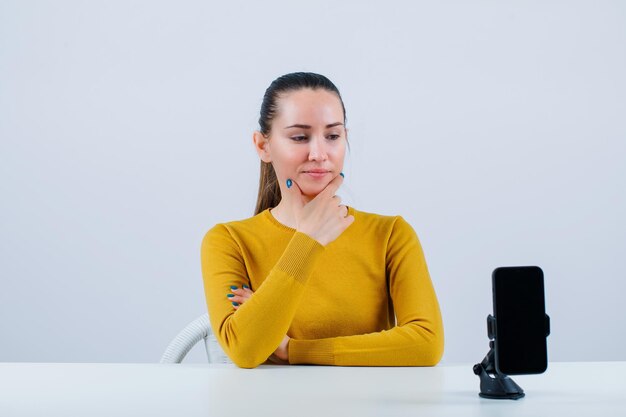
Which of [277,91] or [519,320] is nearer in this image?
[519,320]

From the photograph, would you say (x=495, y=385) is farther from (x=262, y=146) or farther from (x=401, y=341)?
(x=262, y=146)

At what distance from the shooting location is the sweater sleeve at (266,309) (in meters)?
1.64

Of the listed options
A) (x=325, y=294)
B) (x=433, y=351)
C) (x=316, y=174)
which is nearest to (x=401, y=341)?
(x=433, y=351)

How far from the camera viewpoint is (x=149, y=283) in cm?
393

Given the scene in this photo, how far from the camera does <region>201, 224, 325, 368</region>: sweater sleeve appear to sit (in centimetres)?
164

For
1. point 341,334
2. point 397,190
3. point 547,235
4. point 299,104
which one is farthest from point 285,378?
point 547,235

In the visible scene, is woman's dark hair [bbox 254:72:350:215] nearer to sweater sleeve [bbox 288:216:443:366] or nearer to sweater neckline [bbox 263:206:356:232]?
sweater neckline [bbox 263:206:356:232]

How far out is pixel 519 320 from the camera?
1148 mm

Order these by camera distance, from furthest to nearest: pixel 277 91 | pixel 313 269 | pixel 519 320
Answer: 1. pixel 277 91
2. pixel 313 269
3. pixel 519 320

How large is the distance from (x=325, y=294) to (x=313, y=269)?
113mm

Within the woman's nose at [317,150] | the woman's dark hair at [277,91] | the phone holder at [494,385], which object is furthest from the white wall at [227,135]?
the phone holder at [494,385]

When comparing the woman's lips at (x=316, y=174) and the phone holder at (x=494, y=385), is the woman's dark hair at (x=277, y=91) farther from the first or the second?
the phone holder at (x=494, y=385)

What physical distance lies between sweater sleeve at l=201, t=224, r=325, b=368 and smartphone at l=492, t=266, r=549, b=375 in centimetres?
62

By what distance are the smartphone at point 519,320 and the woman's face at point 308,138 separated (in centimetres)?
78
